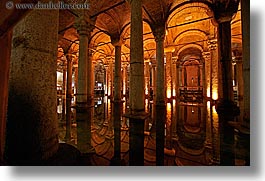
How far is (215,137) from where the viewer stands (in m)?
3.06

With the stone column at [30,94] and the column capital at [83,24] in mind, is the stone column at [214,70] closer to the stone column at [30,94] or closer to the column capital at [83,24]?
the column capital at [83,24]

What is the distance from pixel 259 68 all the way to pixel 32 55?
2.67 meters

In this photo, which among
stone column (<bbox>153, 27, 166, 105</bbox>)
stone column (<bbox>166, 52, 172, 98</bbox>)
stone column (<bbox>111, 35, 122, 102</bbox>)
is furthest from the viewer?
stone column (<bbox>166, 52, 172, 98</bbox>)

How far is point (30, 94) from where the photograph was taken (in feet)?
5.71

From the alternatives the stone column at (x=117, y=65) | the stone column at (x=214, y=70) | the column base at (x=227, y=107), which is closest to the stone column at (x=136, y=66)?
the column base at (x=227, y=107)

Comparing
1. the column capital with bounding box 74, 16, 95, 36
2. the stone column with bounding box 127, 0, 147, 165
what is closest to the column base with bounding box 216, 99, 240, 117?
the stone column with bounding box 127, 0, 147, 165

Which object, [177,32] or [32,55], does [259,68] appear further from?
[177,32]

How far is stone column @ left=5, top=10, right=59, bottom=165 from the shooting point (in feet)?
5.46

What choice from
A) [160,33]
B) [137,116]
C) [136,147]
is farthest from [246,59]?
[160,33]

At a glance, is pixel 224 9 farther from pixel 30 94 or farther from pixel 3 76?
pixel 3 76

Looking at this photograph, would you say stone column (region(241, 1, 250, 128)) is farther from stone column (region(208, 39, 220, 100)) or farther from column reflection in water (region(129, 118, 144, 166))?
stone column (region(208, 39, 220, 100))

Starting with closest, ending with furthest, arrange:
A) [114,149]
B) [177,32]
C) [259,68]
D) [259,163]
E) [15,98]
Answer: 1. [15,98]
2. [259,163]
3. [259,68]
4. [114,149]
5. [177,32]

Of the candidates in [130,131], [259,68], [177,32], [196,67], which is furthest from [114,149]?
[196,67]

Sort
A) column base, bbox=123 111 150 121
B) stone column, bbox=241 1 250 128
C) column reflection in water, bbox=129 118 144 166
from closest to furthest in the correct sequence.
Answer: column reflection in water, bbox=129 118 144 166 → stone column, bbox=241 1 250 128 → column base, bbox=123 111 150 121
